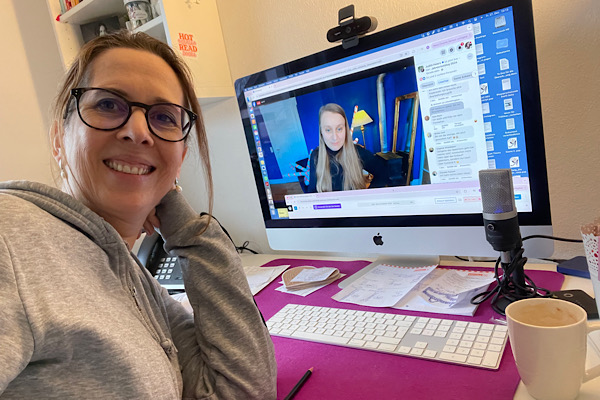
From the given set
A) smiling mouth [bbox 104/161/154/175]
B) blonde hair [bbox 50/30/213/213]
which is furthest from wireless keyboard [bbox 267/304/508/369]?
blonde hair [bbox 50/30/213/213]

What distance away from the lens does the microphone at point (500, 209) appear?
69 cm

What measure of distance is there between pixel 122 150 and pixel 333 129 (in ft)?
1.55

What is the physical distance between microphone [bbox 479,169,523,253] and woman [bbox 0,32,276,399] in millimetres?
440

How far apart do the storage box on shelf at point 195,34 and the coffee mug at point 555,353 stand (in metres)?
1.14

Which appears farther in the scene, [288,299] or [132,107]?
[288,299]

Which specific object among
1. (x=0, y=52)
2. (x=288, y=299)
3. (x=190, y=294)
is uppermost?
(x=0, y=52)

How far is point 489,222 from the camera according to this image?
718mm

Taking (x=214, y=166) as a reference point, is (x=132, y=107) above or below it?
above

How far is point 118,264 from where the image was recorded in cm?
57

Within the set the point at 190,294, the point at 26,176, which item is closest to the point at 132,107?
the point at 190,294

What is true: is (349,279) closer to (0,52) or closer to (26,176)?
(26,176)

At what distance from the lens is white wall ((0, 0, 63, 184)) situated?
5.41 feet

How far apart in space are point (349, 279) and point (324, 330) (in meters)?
0.26

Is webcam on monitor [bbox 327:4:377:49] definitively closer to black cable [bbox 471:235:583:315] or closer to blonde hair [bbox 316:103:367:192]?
blonde hair [bbox 316:103:367:192]
